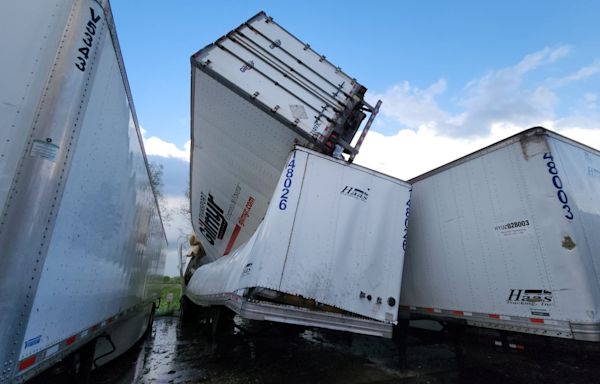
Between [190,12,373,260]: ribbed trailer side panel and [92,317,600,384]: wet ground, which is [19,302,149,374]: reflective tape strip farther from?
[190,12,373,260]: ribbed trailer side panel

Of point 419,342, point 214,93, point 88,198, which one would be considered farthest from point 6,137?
point 419,342

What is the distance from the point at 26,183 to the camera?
204 centimetres

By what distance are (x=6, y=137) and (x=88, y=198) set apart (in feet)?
2.69

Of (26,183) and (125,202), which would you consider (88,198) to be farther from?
(125,202)

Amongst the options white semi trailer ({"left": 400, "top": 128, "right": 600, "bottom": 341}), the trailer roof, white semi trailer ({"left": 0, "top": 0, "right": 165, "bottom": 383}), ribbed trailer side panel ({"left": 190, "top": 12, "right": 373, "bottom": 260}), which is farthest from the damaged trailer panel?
white semi trailer ({"left": 0, "top": 0, "right": 165, "bottom": 383})

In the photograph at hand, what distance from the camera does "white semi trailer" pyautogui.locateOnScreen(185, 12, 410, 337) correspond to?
4.09 m

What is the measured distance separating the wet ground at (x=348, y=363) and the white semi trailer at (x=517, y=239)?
825 mm

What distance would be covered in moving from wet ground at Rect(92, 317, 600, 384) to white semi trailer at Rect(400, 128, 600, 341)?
2.71 feet

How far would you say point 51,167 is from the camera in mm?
2141

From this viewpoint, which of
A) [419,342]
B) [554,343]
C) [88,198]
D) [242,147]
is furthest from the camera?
[419,342]

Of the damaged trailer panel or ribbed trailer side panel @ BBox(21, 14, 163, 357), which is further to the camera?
the damaged trailer panel

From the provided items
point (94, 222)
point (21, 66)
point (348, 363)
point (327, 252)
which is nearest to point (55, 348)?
point (94, 222)

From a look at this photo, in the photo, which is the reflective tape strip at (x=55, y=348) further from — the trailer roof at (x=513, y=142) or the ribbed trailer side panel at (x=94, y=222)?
the trailer roof at (x=513, y=142)

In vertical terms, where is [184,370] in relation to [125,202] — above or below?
below
